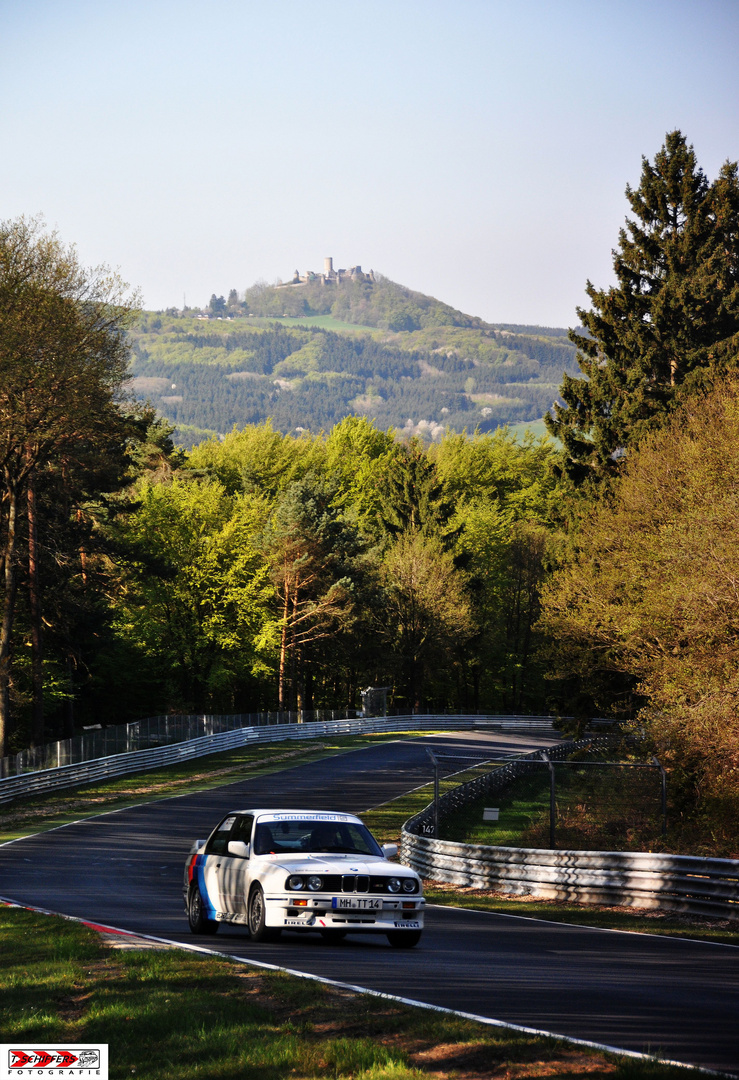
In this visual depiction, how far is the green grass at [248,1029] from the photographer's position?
675 centimetres

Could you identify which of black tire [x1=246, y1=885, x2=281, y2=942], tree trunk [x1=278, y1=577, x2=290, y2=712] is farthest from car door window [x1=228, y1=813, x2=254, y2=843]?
tree trunk [x1=278, y1=577, x2=290, y2=712]

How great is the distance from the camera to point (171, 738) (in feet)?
165

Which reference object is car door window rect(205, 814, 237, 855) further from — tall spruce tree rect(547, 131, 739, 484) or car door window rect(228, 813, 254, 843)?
tall spruce tree rect(547, 131, 739, 484)

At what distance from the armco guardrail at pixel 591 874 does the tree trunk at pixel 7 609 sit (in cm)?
1938

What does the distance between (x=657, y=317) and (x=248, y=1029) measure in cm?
3980

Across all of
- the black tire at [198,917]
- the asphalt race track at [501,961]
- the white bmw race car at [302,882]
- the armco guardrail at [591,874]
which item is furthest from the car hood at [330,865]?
the armco guardrail at [591,874]

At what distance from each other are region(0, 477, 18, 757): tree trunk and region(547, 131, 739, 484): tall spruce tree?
21.5 metres

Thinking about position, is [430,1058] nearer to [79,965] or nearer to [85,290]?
[79,965]

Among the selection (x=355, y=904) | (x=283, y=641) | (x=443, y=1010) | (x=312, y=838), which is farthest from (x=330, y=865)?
(x=283, y=641)

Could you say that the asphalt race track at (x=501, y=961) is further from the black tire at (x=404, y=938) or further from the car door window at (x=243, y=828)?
the car door window at (x=243, y=828)

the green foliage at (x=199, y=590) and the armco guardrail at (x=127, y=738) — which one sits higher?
the green foliage at (x=199, y=590)

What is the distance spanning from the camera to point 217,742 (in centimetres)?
5469

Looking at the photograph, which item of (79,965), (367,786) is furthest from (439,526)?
(79,965)

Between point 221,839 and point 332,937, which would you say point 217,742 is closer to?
point 221,839
